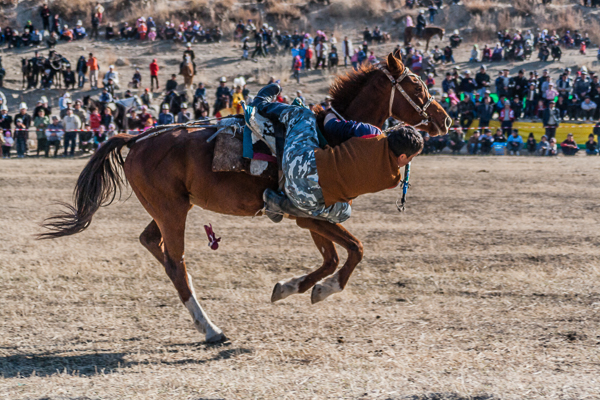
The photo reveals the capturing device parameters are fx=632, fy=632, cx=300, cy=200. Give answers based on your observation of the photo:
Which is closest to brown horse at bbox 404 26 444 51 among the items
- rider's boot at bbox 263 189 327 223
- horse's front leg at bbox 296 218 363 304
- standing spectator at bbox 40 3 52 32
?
standing spectator at bbox 40 3 52 32

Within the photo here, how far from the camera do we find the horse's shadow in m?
5.07

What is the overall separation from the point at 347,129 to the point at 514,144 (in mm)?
14928

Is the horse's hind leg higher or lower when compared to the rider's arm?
lower

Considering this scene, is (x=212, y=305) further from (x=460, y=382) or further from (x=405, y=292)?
(x=460, y=382)

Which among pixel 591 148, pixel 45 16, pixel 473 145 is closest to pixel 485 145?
pixel 473 145

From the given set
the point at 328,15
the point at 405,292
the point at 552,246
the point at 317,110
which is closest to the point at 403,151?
the point at 317,110

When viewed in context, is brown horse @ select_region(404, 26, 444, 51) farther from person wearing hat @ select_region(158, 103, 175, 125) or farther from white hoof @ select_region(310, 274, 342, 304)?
white hoof @ select_region(310, 274, 342, 304)

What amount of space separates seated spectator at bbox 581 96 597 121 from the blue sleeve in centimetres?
1904

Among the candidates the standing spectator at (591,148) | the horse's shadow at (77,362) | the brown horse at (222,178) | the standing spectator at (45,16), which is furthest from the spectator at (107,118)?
the standing spectator at (45,16)

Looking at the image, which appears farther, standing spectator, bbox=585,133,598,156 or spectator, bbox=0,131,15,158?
standing spectator, bbox=585,133,598,156

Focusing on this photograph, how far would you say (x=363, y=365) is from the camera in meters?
5.08

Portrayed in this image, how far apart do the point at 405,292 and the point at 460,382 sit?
7.37ft

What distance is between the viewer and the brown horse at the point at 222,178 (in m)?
5.77

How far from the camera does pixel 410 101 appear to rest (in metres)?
5.98
